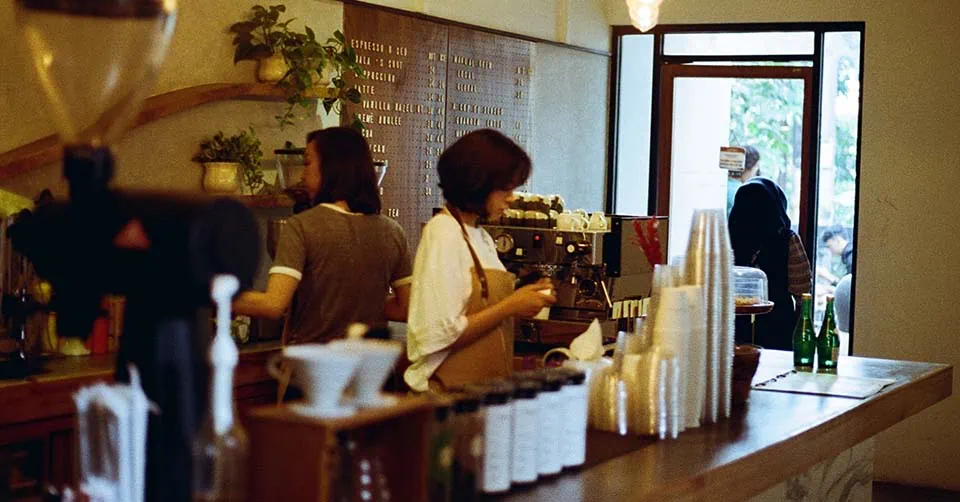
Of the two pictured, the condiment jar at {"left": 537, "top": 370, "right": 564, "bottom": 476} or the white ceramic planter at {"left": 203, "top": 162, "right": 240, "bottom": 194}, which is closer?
the condiment jar at {"left": 537, "top": 370, "right": 564, "bottom": 476}

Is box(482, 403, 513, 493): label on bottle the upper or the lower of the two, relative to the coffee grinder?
lower

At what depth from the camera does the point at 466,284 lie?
3.42 metres

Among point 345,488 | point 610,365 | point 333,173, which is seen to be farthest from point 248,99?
point 345,488

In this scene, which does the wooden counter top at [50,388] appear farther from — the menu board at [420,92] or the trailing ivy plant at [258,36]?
the menu board at [420,92]

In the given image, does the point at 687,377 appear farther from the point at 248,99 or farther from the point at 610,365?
the point at 248,99

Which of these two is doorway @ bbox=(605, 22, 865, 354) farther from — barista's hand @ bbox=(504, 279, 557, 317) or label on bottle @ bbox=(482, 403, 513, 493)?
label on bottle @ bbox=(482, 403, 513, 493)

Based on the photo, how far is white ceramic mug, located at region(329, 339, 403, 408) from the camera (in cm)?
192

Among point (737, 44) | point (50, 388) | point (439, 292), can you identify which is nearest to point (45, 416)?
point (50, 388)

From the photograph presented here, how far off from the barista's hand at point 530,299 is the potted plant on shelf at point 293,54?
2.16 meters

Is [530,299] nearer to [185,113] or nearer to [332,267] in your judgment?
[332,267]

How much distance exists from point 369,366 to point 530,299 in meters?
1.61

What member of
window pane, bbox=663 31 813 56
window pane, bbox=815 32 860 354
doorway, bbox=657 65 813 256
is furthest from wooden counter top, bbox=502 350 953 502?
window pane, bbox=663 31 813 56

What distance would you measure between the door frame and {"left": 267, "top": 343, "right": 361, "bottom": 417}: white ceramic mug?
20.1 feet

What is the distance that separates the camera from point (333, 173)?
402 cm
